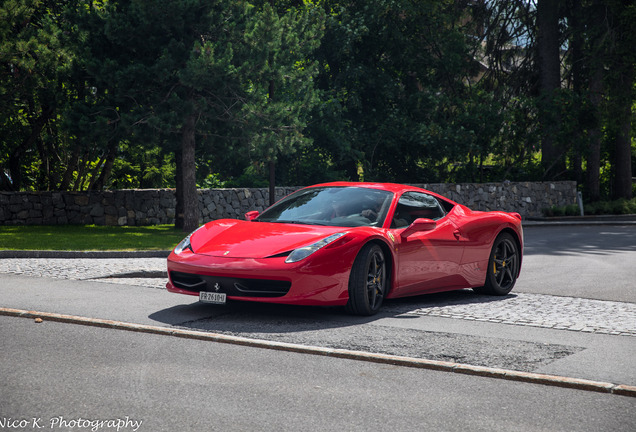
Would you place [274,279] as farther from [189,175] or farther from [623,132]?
[623,132]

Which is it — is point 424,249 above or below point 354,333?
above

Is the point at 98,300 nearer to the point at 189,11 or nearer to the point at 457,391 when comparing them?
the point at 457,391

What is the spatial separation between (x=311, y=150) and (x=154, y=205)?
833cm

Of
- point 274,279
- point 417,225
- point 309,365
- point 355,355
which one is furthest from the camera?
point 417,225

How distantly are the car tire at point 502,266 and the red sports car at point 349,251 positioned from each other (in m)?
0.01

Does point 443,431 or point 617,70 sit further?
point 617,70

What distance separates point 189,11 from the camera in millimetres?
20906

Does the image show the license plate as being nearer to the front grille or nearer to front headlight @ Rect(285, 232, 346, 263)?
the front grille

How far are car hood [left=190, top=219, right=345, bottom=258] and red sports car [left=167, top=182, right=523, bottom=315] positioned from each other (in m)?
0.01

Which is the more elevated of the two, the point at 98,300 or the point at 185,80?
the point at 185,80

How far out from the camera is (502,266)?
10242mm

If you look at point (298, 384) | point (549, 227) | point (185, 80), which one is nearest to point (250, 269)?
point (298, 384)

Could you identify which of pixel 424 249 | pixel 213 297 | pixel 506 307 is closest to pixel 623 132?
pixel 506 307

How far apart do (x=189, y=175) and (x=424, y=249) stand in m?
14.3
